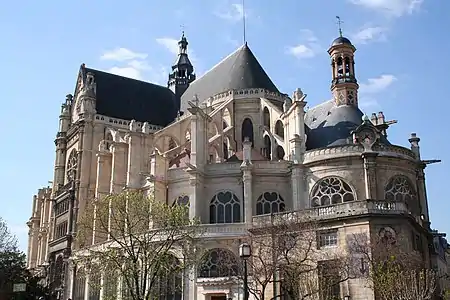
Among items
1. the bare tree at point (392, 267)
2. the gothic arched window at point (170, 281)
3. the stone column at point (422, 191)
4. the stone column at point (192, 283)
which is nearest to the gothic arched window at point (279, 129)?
the stone column at point (422, 191)

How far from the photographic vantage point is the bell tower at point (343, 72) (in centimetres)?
4675

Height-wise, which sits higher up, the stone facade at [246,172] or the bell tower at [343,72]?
the bell tower at [343,72]

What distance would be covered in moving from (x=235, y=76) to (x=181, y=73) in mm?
20654

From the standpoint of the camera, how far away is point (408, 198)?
39344 mm

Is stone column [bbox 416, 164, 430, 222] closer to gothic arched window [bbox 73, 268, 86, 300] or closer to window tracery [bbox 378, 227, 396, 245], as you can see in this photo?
window tracery [bbox 378, 227, 396, 245]

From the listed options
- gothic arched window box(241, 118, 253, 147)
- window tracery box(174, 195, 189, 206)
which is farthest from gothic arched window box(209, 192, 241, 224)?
gothic arched window box(241, 118, 253, 147)

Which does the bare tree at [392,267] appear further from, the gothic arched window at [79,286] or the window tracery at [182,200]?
the gothic arched window at [79,286]

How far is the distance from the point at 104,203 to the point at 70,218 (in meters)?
23.9

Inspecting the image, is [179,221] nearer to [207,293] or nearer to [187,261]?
[187,261]

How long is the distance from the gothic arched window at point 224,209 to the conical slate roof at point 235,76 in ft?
44.5

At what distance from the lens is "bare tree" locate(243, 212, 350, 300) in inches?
1110

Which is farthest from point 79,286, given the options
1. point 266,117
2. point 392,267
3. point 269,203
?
point 392,267

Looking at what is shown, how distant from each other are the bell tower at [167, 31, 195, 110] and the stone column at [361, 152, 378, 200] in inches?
1291

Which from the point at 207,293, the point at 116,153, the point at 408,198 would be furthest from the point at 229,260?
the point at 116,153
